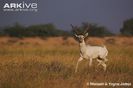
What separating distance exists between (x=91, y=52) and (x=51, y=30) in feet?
2.75

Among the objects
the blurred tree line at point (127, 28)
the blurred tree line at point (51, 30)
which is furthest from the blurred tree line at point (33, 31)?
the blurred tree line at point (127, 28)

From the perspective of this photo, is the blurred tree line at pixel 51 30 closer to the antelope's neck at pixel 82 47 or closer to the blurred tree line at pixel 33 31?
the blurred tree line at pixel 33 31

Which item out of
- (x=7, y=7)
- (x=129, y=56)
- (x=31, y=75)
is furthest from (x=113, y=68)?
(x=7, y=7)

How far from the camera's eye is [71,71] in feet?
26.7

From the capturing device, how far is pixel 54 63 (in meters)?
8.36

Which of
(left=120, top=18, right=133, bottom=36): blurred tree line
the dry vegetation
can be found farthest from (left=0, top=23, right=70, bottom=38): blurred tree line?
(left=120, top=18, right=133, bottom=36): blurred tree line

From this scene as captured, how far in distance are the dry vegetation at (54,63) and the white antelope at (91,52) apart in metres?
0.13

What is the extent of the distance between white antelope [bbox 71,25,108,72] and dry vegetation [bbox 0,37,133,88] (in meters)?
0.13

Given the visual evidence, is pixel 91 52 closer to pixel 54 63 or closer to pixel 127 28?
pixel 54 63

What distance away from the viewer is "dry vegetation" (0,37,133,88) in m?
7.55

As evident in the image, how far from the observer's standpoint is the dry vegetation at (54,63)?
24.8 feet

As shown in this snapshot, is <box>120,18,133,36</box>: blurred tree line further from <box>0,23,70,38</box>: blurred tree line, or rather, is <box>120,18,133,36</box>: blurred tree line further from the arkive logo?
the arkive logo

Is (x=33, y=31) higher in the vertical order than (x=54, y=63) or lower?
higher

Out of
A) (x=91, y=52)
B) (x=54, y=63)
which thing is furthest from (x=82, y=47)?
(x=54, y=63)
